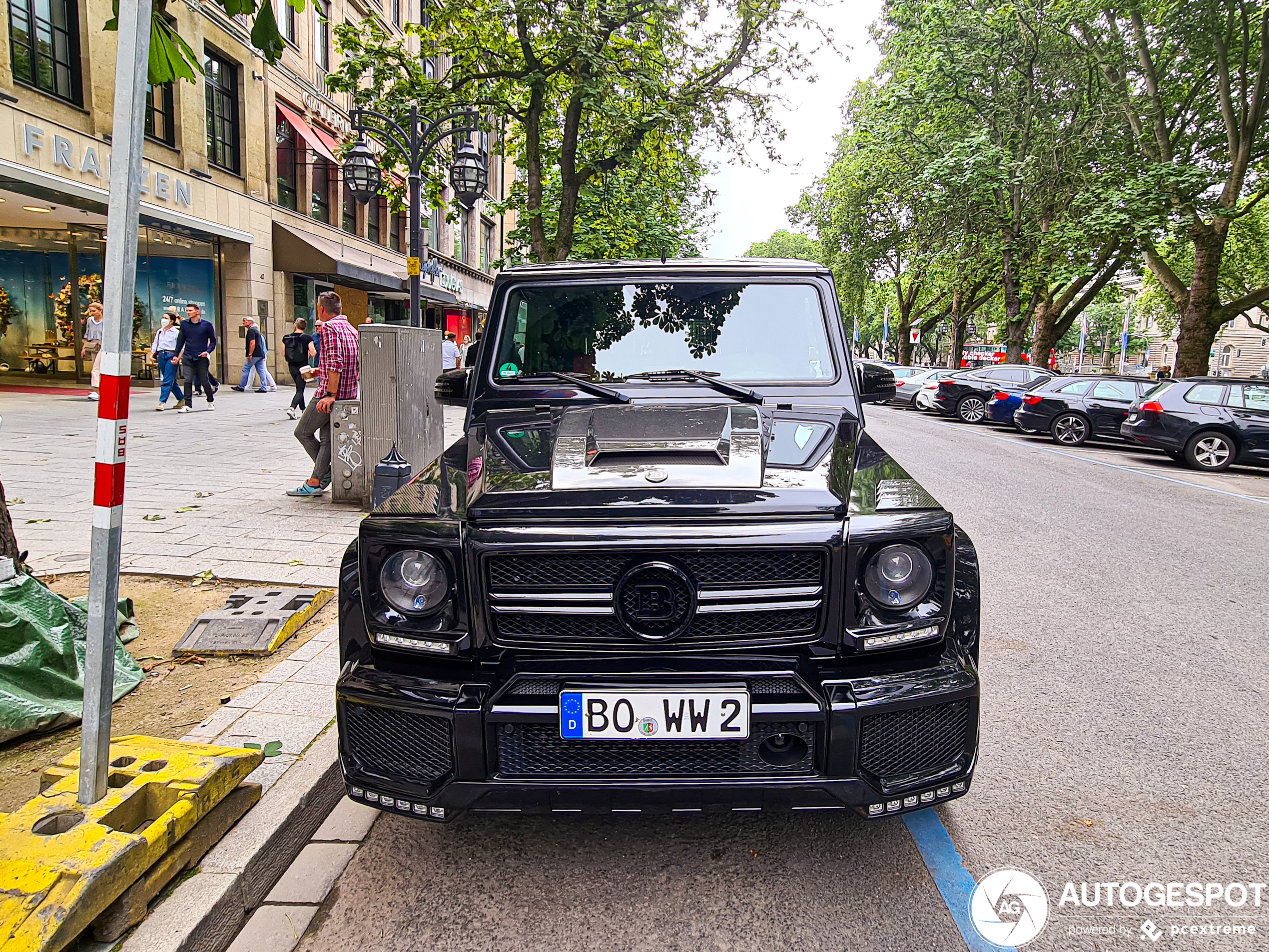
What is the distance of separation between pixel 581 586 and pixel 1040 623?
387cm

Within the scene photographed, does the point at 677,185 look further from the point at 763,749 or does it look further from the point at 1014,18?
the point at 763,749

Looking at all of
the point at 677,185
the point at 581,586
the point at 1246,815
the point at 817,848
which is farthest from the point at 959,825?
the point at 677,185

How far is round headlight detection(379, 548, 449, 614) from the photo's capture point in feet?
7.55

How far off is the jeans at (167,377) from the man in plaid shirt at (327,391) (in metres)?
9.22

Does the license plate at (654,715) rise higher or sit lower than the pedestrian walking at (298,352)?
lower

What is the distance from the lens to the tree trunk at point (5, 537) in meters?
3.65

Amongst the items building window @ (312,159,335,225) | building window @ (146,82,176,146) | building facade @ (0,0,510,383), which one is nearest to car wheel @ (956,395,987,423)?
building facade @ (0,0,510,383)

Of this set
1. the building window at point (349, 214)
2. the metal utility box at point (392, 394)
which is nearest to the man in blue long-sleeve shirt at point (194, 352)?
the metal utility box at point (392, 394)

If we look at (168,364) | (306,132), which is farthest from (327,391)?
(306,132)

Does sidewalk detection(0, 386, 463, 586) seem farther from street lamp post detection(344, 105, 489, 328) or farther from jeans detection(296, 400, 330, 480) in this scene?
street lamp post detection(344, 105, 489, 328)

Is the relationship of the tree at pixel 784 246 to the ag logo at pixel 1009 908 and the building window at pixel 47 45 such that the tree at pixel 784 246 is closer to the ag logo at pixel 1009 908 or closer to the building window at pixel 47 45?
the building window at pixel 47 45

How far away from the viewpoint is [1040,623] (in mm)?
5102

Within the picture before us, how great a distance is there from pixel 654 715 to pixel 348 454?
621 cm

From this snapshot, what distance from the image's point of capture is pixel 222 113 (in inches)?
857
